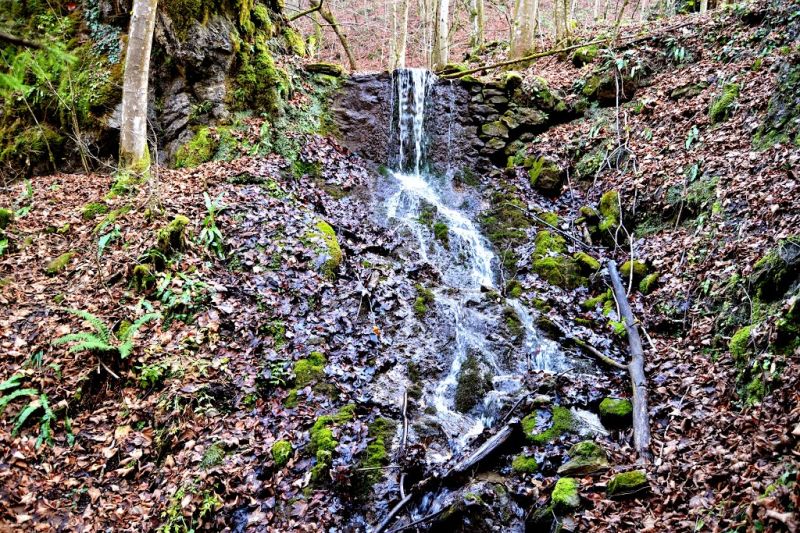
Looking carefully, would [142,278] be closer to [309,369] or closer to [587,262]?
[309,369]

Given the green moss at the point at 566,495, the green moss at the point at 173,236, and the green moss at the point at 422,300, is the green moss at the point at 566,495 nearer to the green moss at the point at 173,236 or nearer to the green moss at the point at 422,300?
the green moss at the point at 422,300

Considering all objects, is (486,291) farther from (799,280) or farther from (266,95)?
(266,95)

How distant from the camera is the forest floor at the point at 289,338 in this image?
13.7 ft

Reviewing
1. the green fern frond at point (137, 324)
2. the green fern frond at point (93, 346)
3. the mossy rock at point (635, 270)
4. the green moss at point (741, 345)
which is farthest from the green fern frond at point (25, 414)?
the mossy rock at point (635, 270)

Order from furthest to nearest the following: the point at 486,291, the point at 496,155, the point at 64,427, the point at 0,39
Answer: the point at 496,155 → the point at 486,291 → the point at 64,427 → the point at 0,39

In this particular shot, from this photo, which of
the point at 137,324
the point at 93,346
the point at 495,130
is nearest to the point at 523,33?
the point at 495,130

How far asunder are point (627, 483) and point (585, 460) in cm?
53

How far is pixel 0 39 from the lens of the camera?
96.3 inches

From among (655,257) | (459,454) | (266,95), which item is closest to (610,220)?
(655,257)

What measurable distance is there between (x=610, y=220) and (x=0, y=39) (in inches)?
367

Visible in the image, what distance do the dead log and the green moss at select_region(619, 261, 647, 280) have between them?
0.12m

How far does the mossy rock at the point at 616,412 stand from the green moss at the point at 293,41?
12531mm

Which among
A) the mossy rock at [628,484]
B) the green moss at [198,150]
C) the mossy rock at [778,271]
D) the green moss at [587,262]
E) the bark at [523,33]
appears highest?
the bark at [523,33]

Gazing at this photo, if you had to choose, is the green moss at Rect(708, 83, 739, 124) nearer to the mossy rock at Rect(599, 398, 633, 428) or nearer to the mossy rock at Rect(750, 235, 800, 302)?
the mossy rock at Rect(750, 235, 800, 302)
